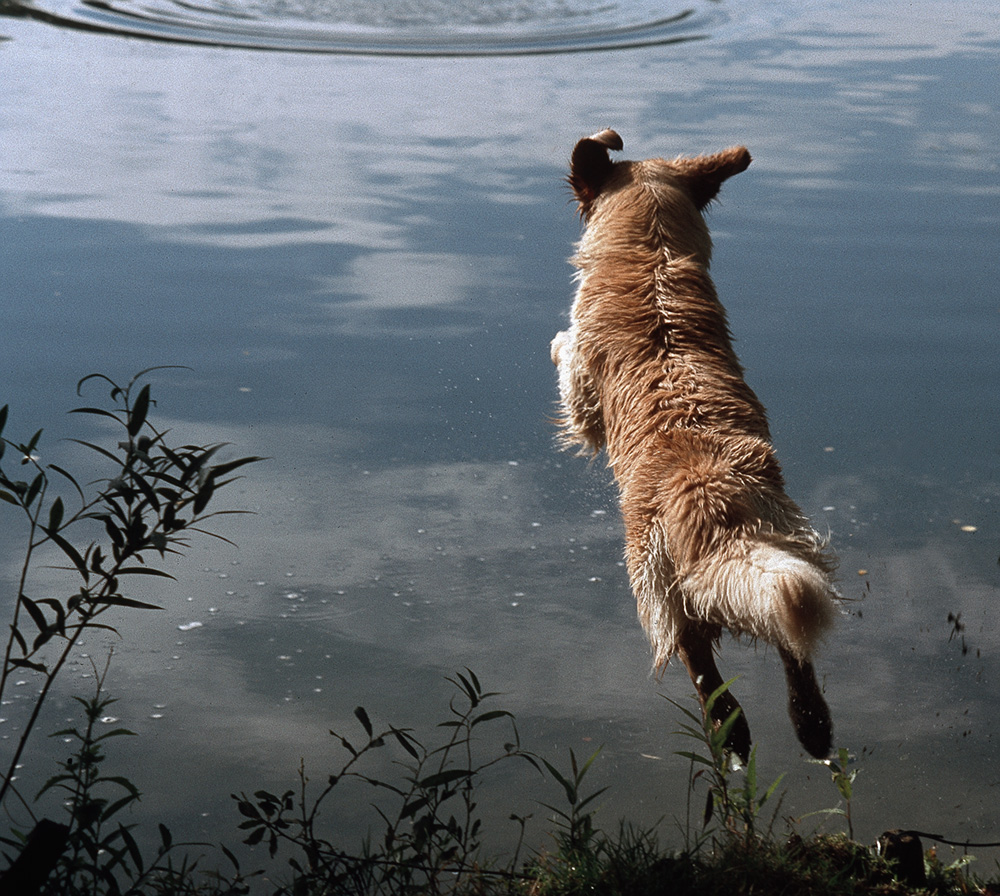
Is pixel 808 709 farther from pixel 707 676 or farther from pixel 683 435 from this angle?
pixel 683 435

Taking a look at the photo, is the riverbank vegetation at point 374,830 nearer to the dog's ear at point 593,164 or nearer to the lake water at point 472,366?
the lake water at point 472,366

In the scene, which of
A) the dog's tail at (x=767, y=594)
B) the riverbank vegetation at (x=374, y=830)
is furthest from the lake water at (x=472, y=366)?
the dog's tail at (x=767, y=594)

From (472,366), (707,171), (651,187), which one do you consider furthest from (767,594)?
(472,366)

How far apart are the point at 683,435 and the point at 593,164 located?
1.49 meters

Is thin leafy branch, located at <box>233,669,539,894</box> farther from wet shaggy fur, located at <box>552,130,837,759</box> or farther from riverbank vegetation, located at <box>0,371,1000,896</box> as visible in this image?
wet shaggy fur, located at <box>552,130,837,759</box>

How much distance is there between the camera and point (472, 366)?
5.72 metres

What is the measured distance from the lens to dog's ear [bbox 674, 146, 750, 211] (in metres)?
4.30

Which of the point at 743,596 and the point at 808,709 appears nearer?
the point at 743,596

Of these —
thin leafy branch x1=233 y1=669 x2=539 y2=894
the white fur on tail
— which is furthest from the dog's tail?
thin leafy branch x1=233 y1=669 x2=539 y2=894

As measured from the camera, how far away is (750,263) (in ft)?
22.7

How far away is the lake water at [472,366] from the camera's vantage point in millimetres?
3529

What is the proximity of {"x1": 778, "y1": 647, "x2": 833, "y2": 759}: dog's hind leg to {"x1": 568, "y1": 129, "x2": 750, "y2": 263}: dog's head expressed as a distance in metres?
1.59

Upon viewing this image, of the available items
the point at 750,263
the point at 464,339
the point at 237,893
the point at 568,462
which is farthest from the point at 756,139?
the point at 237,893

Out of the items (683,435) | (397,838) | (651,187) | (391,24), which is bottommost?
(397,838)
